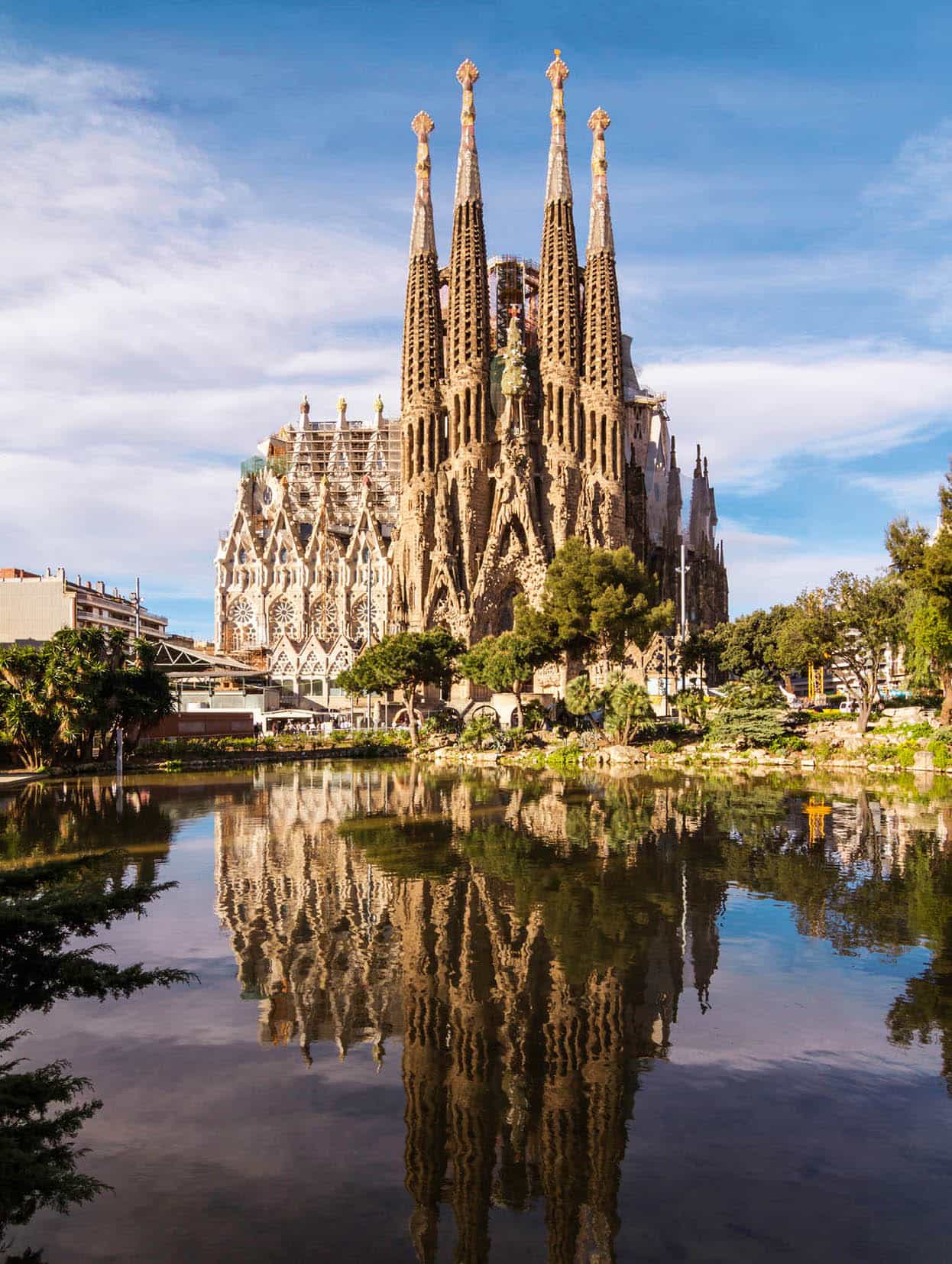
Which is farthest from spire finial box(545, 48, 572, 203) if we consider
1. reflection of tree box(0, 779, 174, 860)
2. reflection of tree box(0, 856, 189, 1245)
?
reflection of tree box(0, 856, 189, 1245)

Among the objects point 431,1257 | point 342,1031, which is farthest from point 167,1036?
point 431,1257

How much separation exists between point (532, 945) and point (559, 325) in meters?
69.0

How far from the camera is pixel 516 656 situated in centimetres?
5347

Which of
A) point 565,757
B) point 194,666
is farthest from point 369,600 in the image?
point 565,757

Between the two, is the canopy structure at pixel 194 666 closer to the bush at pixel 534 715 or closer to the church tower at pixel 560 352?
the bush at pixel 534 715

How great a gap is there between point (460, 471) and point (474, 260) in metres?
16.2

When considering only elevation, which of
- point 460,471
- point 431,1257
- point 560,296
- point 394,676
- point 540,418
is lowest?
point 431,1257

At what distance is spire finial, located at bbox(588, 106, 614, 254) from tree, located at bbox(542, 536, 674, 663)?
106ft

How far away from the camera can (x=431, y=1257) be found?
603cm

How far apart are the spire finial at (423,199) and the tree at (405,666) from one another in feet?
119

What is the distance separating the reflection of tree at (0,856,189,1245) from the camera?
5.46 m

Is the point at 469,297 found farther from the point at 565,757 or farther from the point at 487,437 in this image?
the point at 565,757

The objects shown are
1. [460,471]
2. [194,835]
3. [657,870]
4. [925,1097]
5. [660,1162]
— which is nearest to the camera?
[660,1162]

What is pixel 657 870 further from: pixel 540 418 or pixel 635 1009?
pixel 540 418
